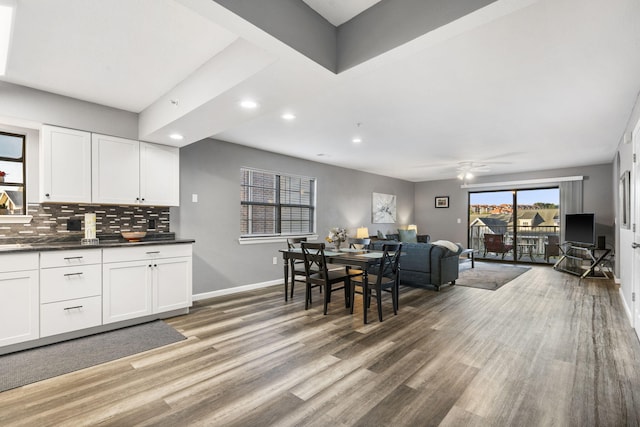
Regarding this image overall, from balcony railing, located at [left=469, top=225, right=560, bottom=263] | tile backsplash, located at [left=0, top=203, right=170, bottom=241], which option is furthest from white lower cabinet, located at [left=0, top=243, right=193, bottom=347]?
balcony railing, located at [left=469, top=225, right=560, bottom=263]

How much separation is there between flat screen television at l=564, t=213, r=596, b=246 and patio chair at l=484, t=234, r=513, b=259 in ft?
4.33

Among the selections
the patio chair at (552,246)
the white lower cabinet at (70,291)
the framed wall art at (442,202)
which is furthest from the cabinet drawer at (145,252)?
the patio chair at (552,246)

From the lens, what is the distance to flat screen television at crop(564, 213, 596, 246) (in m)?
6.07

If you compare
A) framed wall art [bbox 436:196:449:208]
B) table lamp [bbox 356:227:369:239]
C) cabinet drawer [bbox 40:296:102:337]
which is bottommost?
cabinet drawer [bbox 40:296:102:337]

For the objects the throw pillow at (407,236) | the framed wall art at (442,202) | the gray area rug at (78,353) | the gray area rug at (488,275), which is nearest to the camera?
the gray area rug at (78,353)

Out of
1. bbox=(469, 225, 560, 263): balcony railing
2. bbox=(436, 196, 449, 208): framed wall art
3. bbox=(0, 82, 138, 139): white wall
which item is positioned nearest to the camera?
bbox=(0, 82, 138, 139): white wall

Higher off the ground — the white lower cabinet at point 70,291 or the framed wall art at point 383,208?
the framed wall art at point 383,208

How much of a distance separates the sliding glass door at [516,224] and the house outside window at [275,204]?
5208 millimetres

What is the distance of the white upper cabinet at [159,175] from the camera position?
365cm

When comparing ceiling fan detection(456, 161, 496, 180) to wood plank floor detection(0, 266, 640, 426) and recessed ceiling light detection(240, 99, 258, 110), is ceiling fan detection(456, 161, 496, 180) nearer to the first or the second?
wood plank floor detection(0, 266, 640, 426)

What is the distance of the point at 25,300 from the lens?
8.65 ft

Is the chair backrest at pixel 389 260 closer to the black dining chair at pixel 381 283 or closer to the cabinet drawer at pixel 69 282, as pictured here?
the black dining chair at pixel 381 283

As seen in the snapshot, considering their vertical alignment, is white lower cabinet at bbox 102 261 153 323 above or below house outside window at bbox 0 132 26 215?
below

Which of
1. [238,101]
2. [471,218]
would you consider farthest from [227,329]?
[471,218]
